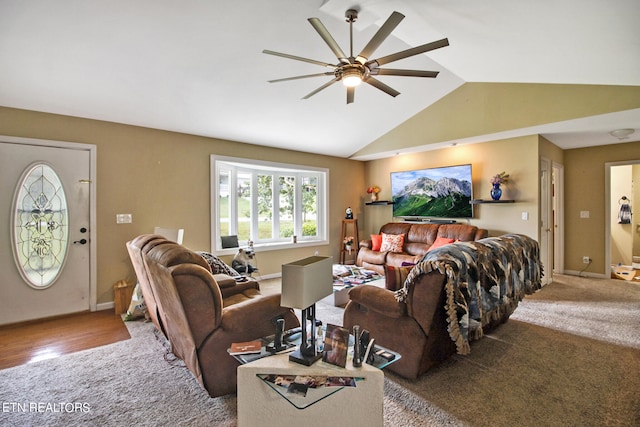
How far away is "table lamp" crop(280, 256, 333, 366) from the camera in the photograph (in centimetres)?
134

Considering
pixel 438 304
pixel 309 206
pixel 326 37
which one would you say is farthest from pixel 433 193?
pixel 326 37

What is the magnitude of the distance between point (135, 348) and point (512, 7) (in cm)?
418

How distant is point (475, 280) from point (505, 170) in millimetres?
3408

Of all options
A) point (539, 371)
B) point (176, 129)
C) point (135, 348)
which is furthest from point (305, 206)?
point (539, 371)

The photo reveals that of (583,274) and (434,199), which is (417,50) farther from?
(583,274)

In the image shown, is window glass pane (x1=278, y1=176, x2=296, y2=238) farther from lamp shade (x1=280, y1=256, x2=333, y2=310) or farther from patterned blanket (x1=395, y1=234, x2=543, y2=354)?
lamp shade (x1=280, y1=256, x2=333, y2=310)

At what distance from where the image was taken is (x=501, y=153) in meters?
4.84

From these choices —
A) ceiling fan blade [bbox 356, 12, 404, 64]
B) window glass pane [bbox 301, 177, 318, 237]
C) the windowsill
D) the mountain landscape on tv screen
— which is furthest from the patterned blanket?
window glass pane [bbox 301, 177, 318, 237]

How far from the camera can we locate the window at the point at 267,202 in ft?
16.7

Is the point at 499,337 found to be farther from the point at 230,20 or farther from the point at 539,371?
the point at 230,20

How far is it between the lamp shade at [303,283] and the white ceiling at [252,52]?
7.43 ft

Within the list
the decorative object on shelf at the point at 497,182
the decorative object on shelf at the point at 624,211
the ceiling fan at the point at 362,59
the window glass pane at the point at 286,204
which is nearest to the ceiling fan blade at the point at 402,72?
the ceiling fan at the point at 362,59

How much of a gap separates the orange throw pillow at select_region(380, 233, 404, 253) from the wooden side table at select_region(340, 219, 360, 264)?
38.1 inches

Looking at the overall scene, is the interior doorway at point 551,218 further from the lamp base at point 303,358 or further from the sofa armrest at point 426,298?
the lamp base at point 303,358
